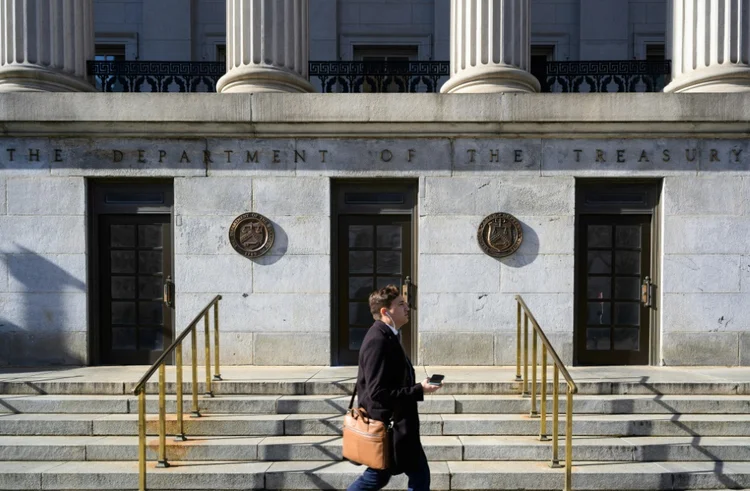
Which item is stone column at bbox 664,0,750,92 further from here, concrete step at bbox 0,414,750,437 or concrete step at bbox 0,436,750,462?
concrete step at bbox 0,436,750,462

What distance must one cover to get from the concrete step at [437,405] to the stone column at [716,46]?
177 inches

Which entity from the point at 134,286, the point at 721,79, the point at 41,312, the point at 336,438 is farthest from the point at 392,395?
the point at 721,79

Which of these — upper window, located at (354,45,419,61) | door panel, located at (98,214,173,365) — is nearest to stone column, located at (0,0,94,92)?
door panel, located at (98,214,173,365)

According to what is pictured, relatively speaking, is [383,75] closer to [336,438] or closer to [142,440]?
[336,438]

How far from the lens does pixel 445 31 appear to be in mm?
12211

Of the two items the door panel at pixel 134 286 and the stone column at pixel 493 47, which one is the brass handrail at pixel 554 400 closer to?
the stone column at pixel 493 47

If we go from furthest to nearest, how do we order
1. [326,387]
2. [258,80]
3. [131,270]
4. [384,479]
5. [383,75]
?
[383,75], [131,270], [258,80], [326,387], [384,479]

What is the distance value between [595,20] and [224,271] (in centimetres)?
947

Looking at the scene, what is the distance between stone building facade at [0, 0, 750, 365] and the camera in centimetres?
813

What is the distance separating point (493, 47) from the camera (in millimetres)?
8406

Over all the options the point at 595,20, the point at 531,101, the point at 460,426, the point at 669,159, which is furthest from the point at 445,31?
the point at 460,426

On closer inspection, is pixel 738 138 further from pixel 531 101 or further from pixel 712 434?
pixel 712 434

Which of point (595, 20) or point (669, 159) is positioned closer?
point (669, 159)

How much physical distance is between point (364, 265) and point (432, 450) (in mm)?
3359
